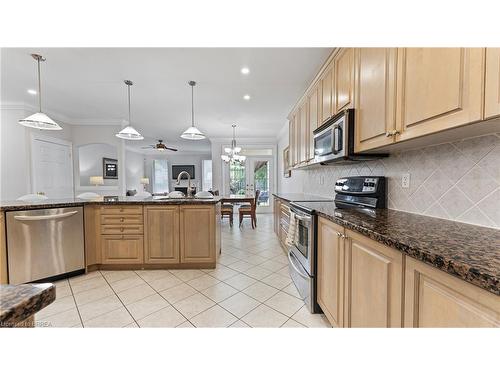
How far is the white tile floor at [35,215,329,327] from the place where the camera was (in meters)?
1.66

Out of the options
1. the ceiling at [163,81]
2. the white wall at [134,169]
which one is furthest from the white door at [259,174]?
the white wall at [134,169]

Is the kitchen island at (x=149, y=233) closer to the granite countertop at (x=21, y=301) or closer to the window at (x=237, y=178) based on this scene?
the granite countertop at (x=21, y=301)

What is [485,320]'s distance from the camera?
1.82ft

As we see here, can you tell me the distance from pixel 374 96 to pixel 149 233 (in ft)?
8.96

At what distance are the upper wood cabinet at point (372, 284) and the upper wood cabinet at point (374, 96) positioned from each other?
2.33 feet

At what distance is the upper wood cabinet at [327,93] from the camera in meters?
2.12

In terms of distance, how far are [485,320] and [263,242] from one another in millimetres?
3399

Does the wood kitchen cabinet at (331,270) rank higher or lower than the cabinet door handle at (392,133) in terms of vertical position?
lower

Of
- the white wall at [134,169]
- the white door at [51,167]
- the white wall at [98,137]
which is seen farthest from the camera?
the white wall at [134,169]

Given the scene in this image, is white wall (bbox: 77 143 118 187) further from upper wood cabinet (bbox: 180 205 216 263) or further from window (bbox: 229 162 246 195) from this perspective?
upper wood cabinet (bbox: 180 205 216 263)

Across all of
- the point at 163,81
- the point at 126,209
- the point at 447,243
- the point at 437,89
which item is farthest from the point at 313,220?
the point at 163,81

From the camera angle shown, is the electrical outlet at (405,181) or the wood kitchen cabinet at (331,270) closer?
the wood kitchen cabinet at (331,270)

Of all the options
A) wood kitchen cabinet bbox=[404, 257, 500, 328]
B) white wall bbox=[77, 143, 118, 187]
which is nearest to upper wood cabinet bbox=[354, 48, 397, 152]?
wood kitchen cabinet bbox=[404, 257, 500, 328]
